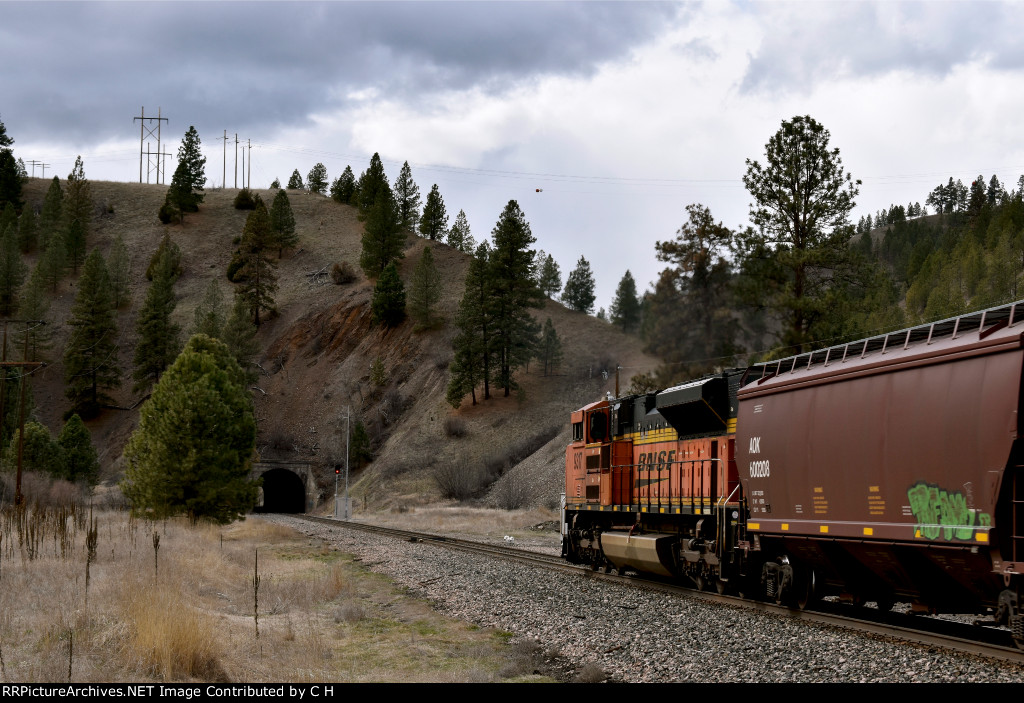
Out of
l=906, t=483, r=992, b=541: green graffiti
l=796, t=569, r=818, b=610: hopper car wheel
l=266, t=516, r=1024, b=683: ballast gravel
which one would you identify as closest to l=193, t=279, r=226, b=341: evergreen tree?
l=266, t=516, r=1024, b=683: ballast gravel

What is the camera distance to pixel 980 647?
10383 mm

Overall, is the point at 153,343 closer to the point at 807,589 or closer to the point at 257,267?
the point at 257,267

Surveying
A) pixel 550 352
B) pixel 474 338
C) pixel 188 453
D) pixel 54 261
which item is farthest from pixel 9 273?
pixel 188 453

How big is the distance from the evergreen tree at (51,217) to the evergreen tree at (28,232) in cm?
144

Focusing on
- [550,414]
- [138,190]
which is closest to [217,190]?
[138,190]

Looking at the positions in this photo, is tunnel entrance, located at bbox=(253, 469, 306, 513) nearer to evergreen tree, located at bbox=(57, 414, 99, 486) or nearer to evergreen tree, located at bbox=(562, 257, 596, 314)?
evergreen tree, located at bbox=(57, 414, 99, 486)

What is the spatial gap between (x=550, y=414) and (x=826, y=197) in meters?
46.5

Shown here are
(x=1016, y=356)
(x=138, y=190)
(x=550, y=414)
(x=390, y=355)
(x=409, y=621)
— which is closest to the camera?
(x=1016, y=356)

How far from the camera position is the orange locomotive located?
17.0 metres

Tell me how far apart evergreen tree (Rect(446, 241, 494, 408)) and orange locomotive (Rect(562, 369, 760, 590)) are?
57066 millimetres

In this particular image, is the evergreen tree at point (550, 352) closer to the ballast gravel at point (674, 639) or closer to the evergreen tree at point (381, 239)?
the evergreen tree at point (381, 239)

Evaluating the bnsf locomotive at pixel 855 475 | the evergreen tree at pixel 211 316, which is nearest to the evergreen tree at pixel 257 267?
the evergreen tree at pixel 211 316

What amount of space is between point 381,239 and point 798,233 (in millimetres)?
76322
